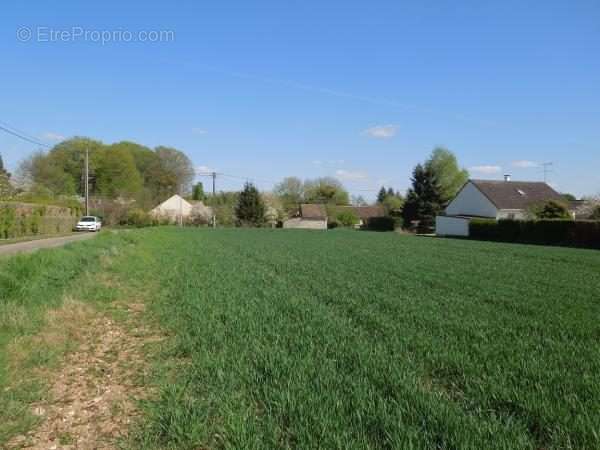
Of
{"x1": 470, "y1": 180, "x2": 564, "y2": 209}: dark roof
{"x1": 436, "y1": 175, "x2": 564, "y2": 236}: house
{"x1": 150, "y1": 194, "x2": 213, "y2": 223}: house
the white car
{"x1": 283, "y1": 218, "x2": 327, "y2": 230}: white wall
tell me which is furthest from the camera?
{"x1": 283, "y1": 218, "x2": 327, "y2": 230}: white wall

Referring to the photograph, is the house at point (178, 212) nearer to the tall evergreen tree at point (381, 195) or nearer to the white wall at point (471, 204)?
the white wall at point (471, 204)

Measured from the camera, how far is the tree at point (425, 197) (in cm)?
5972

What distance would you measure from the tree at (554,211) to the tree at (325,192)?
58493 mm

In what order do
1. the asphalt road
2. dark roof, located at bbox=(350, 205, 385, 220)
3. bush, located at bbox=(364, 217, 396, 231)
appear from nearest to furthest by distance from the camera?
the asphalt road → bush, located at bbox=(364, 217, 396, 231) → dark roof, located at bbox=(350, 205, 385, 220)

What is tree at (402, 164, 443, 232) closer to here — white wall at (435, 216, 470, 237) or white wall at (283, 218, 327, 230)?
white wall at (435, 216, 470, 237)

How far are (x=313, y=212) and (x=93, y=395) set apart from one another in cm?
7498

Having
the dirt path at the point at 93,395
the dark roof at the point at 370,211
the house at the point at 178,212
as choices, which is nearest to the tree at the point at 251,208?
the house at the point at 178,212

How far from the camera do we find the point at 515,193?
52.4 metres

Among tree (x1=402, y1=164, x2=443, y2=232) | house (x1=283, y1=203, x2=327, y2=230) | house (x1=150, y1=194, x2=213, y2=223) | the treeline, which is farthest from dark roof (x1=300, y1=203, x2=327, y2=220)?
the treeline

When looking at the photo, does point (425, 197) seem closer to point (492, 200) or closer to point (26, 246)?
point (492, 200)

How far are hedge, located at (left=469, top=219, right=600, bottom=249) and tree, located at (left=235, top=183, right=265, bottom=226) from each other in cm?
3146

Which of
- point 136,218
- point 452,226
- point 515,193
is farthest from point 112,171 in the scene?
point 515,193

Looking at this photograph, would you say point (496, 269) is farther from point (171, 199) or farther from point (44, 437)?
point (171, 199)

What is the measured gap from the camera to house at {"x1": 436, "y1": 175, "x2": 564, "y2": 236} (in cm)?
4909
